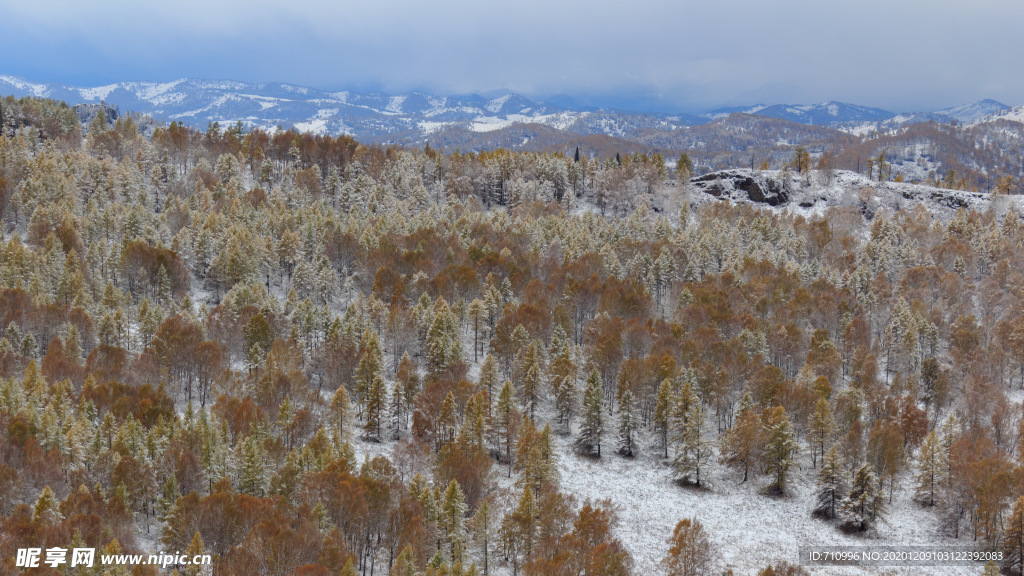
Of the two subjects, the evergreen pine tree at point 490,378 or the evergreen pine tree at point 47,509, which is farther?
the evergreen pine tree at point 490,378

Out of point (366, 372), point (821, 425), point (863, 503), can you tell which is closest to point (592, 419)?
point (821, 425)

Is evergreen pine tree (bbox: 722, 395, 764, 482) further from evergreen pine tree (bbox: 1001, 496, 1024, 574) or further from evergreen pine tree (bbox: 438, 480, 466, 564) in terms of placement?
evergreen pine tree (bbox: 438, 480, 466, 564)

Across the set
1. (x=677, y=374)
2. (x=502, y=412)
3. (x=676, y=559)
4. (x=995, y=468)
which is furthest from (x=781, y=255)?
(x=676, y=559)

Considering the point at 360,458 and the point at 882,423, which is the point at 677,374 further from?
the point at 360,458

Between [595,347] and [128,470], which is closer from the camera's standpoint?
[128,470]

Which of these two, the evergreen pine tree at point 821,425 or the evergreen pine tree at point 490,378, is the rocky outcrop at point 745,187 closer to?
the evergreen pine tree at point 821,425

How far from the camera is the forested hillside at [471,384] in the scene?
50.8 m

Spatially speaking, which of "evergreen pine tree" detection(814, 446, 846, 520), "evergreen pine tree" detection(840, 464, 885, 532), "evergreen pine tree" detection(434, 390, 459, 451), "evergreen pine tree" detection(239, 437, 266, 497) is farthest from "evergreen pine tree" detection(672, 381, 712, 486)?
"evergreen pine tree" detection(239, 437, 266, 497)

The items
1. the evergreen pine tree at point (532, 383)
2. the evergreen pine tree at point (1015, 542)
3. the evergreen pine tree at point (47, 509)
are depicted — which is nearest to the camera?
the evergreen pine tree at point (47, 509)

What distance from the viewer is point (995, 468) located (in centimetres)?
6056

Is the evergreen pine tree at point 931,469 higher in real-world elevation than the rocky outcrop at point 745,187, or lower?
lower

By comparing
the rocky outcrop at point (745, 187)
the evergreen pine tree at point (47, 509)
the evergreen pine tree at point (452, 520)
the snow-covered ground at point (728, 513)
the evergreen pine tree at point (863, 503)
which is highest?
the rocky outcrop at point (745, 187)

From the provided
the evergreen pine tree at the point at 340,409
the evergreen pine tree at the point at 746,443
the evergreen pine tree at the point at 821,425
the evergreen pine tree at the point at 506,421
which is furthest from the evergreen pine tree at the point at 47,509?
the evergreen pine tree at the point at 821,425

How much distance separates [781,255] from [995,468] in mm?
76572
